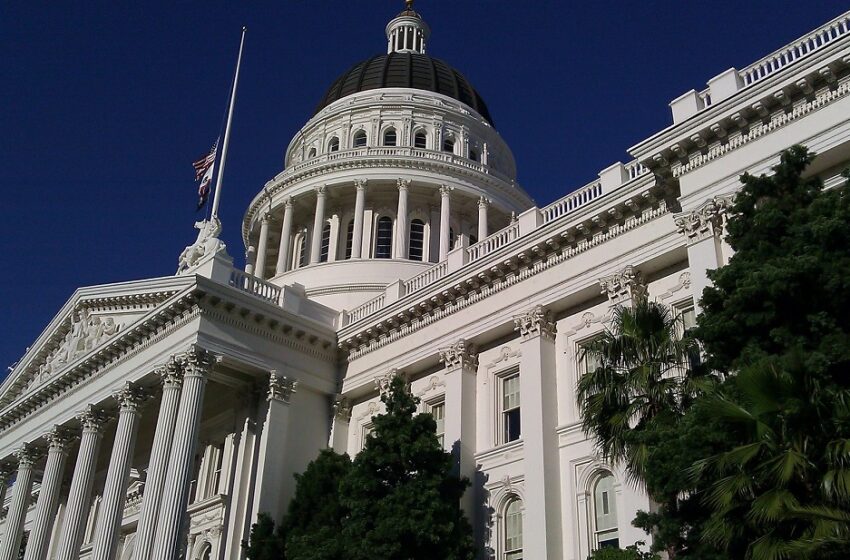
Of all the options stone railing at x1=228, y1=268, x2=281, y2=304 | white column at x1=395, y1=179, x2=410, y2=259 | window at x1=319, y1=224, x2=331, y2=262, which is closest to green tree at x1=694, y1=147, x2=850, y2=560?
stone railing at x1=228, y1=268, x2=281, y2=304

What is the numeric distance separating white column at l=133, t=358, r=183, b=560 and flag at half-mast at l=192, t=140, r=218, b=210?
27.3 ft

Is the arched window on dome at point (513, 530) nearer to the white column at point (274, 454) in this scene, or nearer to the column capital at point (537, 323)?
the column capital at point (537, 323)

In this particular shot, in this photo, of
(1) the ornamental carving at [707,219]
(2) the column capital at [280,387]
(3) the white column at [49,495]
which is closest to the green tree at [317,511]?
(2) the column capital at [280,387]

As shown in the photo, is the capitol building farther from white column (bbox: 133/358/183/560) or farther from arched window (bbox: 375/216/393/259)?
arched window (bbox: 375/216/393/259)

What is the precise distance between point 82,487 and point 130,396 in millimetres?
3786

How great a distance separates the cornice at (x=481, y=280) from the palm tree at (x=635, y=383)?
277 inches

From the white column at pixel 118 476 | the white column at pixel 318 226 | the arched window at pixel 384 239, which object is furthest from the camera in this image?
the arched window at pixel 384 239

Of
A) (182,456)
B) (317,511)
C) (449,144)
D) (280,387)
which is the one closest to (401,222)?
(449,144)

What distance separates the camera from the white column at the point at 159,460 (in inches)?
993

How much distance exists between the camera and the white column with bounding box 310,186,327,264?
42.6 metres

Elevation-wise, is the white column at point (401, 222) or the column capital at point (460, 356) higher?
the white column at point (401, 222)

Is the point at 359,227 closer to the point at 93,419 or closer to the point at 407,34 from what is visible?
the point at 93,419

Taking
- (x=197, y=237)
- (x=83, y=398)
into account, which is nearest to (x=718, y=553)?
(x=197, y=237)

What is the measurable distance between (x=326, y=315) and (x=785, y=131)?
56.9 ft
